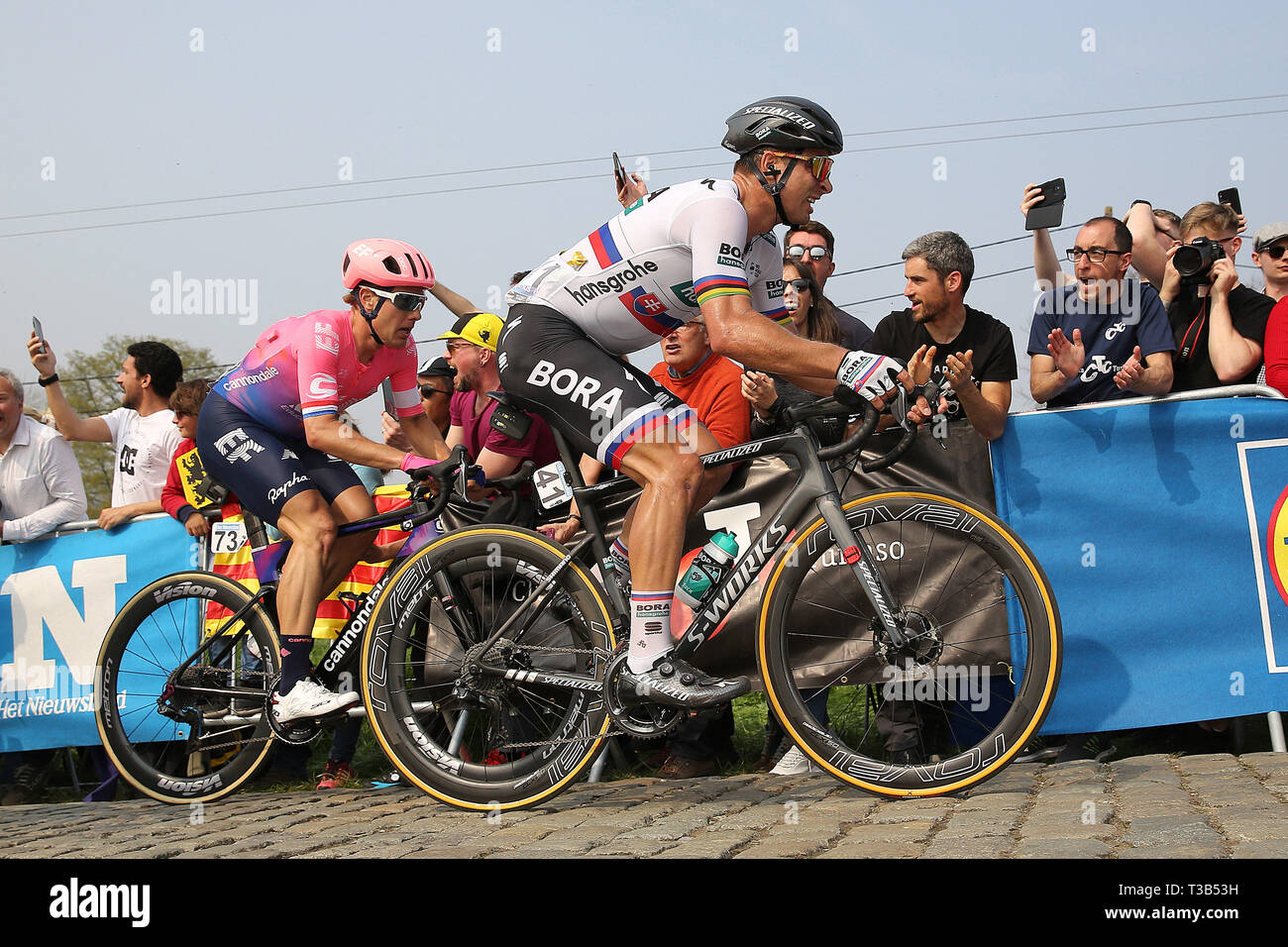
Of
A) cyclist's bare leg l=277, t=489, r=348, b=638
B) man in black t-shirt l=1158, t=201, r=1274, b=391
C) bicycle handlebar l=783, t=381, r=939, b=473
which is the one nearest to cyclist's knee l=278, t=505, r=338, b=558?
cyclist's bare leg l=277, t=489, r=348, b=638

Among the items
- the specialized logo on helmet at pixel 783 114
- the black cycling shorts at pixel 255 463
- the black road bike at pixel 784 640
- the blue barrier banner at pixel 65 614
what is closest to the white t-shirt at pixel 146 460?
the blue barrier banner at pixel 65 614

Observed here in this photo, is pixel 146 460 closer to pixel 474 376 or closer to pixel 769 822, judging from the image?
pixel 474 376

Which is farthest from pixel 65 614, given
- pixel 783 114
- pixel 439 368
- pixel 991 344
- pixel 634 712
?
pixel 991 344

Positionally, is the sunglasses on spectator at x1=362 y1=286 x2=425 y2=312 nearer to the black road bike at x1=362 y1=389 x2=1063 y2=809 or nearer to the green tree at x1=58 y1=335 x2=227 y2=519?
the black road bike at x1=362 y1=389 x2=1063 y2=809

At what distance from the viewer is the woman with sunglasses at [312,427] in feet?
16.8

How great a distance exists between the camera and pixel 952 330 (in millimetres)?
5734

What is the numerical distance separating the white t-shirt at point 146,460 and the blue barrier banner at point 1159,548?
5085 millimetres

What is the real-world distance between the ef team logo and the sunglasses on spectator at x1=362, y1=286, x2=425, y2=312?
391 centimetres

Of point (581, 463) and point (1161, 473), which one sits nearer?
point (1161, 473)

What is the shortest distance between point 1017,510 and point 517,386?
8.15 ft

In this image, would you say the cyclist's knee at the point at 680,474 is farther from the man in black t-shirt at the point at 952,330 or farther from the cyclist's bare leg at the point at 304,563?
the cyclist's bare leg at the point at 304,563
